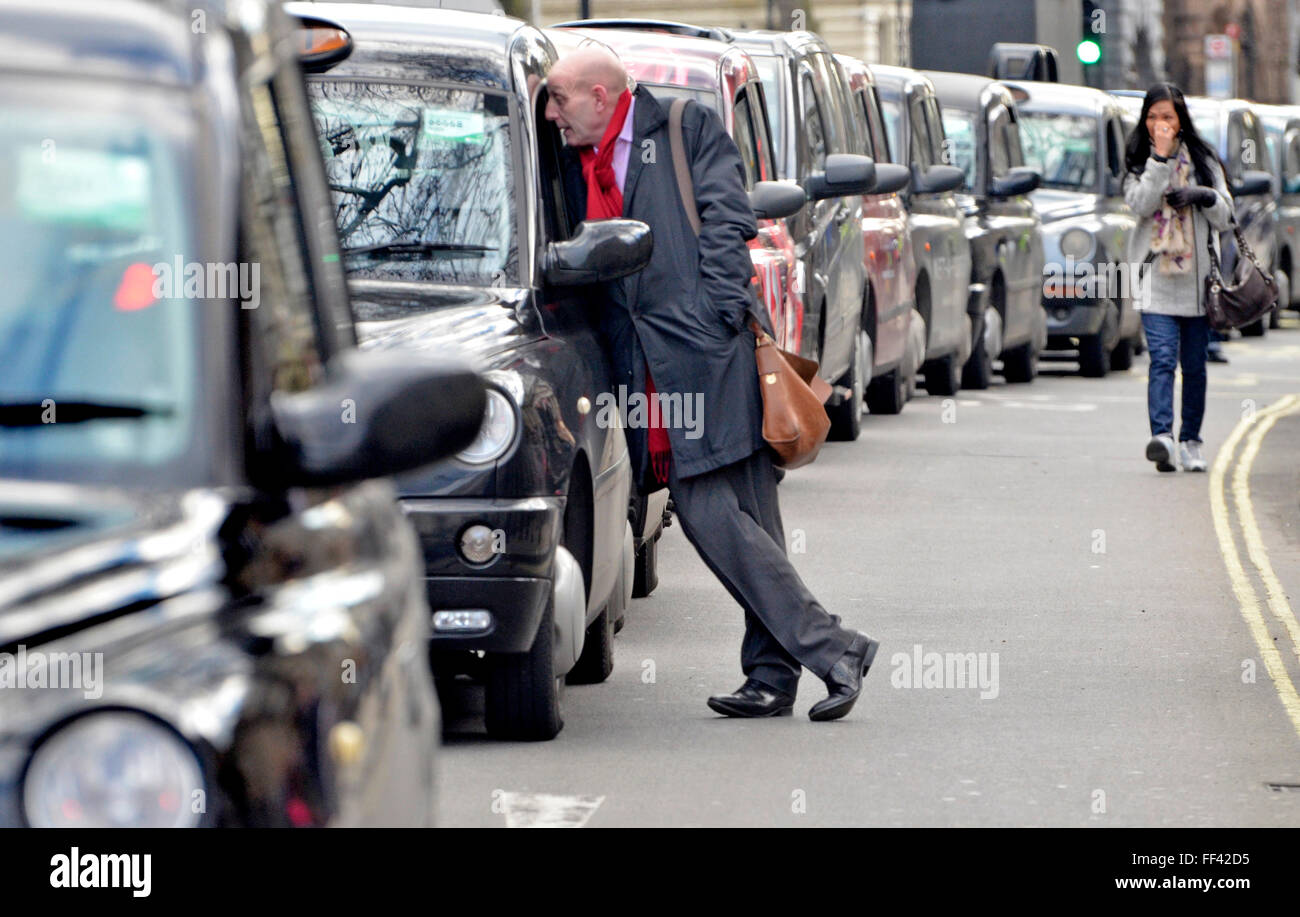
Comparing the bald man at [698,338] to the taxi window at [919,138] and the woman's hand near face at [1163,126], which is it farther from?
the taxi window at [919,138]

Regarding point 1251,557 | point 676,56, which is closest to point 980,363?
point 676,56

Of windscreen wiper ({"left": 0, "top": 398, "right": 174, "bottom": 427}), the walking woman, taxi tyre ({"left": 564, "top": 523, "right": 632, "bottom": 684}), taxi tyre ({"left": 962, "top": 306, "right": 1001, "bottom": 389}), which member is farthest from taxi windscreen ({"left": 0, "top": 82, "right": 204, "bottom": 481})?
taxi tyre ({"left": 962, "top": 306, "right": 1001, "bottom": 389})

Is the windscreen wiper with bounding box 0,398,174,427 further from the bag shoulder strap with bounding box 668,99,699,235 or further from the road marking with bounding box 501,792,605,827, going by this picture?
the bag shoulder strap with bounding box 668,99,699,235

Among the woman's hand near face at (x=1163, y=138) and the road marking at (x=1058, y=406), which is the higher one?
the woman's hand near face at (x=1163, y=138)

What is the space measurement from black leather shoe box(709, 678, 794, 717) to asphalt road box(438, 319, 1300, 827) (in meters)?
0.05

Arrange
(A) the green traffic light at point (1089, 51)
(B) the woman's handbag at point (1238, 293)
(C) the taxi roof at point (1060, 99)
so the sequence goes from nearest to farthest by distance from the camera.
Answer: (B) the woman's handbag at point (1238, 293) < (C) the taxi roof at point (1060, 99) < (A) the green traffic light at point (1089, 51)

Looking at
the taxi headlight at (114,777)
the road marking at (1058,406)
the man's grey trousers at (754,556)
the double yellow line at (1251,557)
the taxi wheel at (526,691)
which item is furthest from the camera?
the road marking at (1058,406)

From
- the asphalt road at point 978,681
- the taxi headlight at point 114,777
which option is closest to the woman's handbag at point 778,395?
the asphalt road at point 978,681

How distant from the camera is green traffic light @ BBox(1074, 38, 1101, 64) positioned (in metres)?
33.2

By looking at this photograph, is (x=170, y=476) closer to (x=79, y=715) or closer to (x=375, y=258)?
(x=79, y=715)

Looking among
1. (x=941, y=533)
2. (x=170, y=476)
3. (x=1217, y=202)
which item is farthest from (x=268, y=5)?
(x=1217, y=202)

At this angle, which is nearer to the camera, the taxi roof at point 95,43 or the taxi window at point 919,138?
the taxi roof at point 95,43

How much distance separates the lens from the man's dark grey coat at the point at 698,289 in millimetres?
7125

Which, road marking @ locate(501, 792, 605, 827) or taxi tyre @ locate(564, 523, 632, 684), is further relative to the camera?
taxi tyre @ locate(564, 523, 632, 684)
